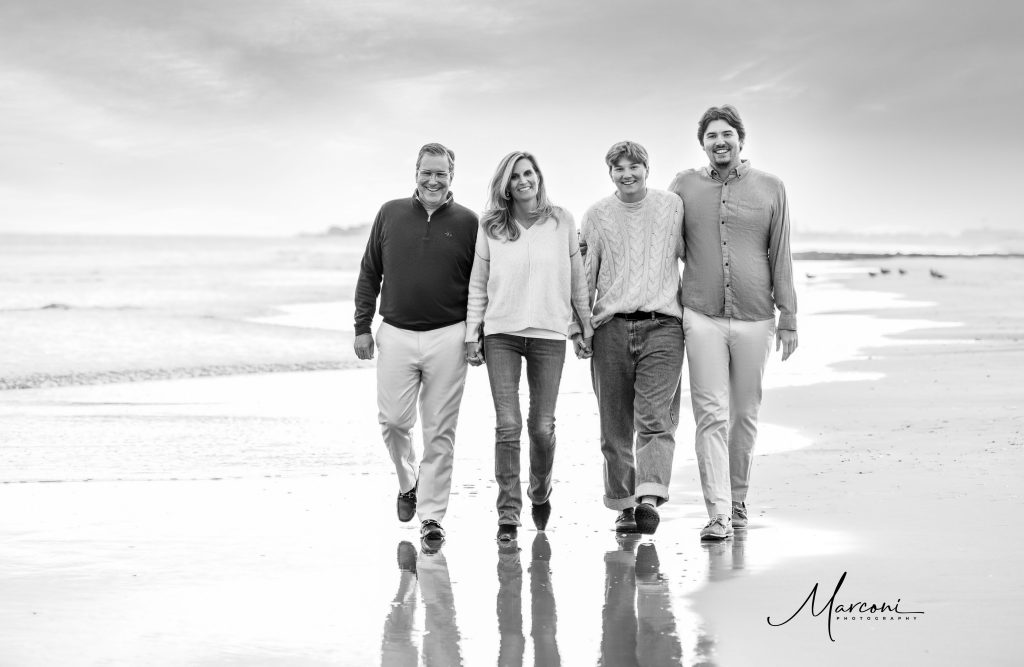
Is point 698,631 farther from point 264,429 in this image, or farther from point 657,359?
point 264,429

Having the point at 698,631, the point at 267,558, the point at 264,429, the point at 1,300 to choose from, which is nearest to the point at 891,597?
the point at 698,631

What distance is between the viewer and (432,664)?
399 cm

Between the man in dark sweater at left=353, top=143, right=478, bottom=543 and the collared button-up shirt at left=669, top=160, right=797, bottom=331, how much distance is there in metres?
1.12

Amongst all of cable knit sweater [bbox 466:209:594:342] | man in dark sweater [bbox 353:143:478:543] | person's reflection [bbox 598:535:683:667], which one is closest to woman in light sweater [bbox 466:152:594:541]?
cable knit sweater [bbox 466:209:594:342]

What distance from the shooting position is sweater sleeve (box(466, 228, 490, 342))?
19.8 ft

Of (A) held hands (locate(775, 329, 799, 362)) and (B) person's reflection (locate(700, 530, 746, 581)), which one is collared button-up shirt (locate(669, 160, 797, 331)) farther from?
(B) person's reflection (locate(700, 530, 746, 581))

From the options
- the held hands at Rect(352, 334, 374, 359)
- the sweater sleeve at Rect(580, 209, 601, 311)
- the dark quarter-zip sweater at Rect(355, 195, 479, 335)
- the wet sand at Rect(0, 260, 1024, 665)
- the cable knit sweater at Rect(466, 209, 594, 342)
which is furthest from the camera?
the held hands at Rect(352, 334, 374, 359)

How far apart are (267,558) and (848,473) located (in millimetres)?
3578

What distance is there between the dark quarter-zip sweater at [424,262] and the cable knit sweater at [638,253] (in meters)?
0.66

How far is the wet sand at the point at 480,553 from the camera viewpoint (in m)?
4.19

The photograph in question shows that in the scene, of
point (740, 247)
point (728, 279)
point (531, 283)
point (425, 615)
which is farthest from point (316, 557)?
point (740, 247)

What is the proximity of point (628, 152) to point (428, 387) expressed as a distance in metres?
1.52

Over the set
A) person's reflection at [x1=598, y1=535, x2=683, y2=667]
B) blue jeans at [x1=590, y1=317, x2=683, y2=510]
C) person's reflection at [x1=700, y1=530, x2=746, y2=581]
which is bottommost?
person's reflection at [x1=598, y1=535, x2=683, y2=667]

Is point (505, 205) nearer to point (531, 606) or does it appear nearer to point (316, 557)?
point (316, 557)
